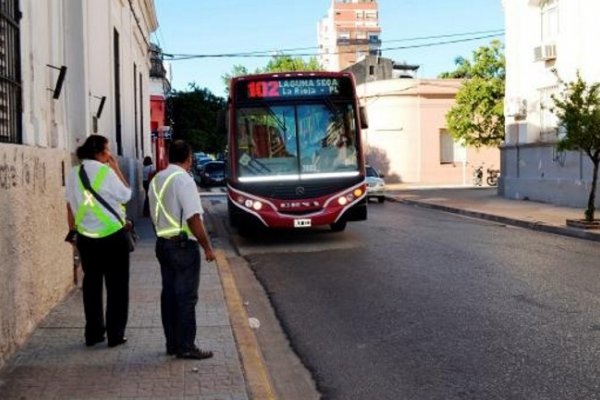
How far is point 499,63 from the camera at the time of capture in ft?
115

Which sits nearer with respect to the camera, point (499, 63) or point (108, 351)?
point (108, 351)

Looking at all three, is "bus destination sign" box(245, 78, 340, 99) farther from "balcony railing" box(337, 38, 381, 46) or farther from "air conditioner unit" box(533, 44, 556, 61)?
"balcony railing" box(337, 38, 381, 46)

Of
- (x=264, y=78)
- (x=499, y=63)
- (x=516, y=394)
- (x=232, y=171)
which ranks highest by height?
(x=499, y=63)

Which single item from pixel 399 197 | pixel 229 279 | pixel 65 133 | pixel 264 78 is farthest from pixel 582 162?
pixel 65 133

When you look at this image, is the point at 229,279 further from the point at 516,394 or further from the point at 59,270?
the point at 516,394

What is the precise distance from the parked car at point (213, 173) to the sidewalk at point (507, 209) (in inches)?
628

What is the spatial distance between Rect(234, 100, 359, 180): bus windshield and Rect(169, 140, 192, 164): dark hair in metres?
7.99

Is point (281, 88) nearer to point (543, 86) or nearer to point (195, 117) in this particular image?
point (543, 86)

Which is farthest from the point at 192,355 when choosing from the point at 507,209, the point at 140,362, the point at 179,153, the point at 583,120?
the point at 507,209

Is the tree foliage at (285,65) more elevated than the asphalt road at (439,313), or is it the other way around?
the tree foliage at (285,65)

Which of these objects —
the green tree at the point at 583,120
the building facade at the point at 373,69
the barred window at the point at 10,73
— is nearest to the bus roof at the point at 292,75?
the green tree at the point at 583,120

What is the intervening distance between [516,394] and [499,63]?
1242 inches

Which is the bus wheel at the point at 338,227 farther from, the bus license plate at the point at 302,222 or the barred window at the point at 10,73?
the barred window at the point at 10,73

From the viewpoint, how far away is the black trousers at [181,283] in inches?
234
